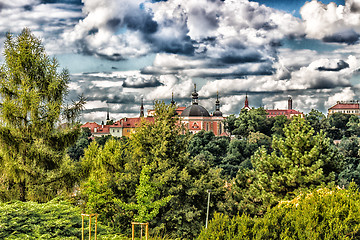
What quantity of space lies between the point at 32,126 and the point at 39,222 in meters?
5.31

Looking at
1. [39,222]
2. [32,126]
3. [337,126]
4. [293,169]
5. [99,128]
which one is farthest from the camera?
[99,128]

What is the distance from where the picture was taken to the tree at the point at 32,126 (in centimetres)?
1348

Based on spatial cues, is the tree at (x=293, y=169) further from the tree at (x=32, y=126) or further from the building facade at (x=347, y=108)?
the building facade at (x=347, y=108)

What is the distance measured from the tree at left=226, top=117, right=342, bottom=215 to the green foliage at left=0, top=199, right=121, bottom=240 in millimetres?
9821

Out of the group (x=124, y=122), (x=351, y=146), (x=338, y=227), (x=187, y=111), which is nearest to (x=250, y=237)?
(x=338, y=227)

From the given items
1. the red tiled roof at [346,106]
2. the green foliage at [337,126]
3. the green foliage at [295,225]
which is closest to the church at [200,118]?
the green foliage at [337,126]

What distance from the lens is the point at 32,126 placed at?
13.9 meters

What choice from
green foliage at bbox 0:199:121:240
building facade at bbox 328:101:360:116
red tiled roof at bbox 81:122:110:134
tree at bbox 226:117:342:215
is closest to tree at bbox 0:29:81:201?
green foliage at bbox 0:199:121:240

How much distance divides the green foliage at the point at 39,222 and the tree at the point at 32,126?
3.37m

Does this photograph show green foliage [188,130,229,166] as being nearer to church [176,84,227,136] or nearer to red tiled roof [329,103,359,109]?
church [176,84,227,136]

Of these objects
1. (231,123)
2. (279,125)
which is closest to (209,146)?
(231,123)

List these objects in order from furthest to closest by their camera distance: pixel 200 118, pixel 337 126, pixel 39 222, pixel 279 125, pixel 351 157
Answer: pixel 200 118 → pixel 337 126 → pixel 279 125 → pixel 351 157 → pixel 39 222

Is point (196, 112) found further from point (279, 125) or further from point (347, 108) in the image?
point (347, 108)

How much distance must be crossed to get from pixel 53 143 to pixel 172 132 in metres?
4.79
